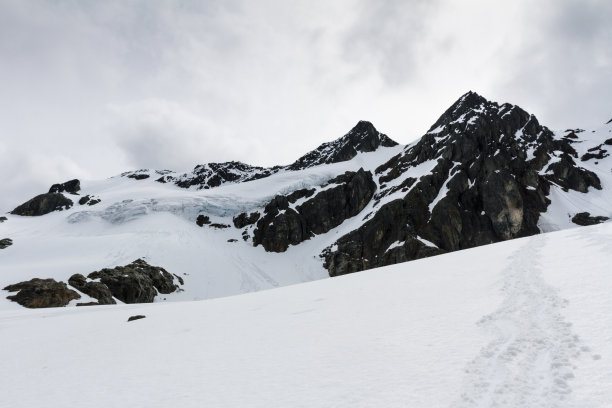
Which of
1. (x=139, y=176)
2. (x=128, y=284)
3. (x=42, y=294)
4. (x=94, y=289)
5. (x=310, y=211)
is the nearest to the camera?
(x=42, y=294)

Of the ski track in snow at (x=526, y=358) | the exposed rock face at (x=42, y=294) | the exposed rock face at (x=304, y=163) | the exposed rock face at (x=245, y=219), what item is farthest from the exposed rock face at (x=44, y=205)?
the ski track in snow at (x=526, y=358)

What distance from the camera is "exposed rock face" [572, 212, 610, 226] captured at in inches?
2640

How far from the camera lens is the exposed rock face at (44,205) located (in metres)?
84.6

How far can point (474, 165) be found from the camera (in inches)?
3039

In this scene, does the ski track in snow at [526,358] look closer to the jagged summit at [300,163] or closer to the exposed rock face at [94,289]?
the exposed rock face at [94,289]

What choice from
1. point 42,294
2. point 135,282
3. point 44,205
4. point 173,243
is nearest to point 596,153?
point 173,243

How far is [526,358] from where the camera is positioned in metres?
4.83

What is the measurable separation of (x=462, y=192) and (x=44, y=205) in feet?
373

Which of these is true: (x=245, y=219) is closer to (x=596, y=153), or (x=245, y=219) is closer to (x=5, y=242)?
(x=5, y=242)

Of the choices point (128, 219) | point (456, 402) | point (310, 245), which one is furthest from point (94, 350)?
point (128, 219)

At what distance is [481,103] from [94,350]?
126 metres

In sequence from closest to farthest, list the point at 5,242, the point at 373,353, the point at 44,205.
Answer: the point at 373,353, the point at 5,242, the point at 44,205

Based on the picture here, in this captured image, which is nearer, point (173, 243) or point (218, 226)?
point (173, 243)

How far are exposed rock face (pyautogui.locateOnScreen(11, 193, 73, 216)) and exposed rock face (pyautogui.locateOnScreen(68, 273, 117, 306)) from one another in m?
65.1
